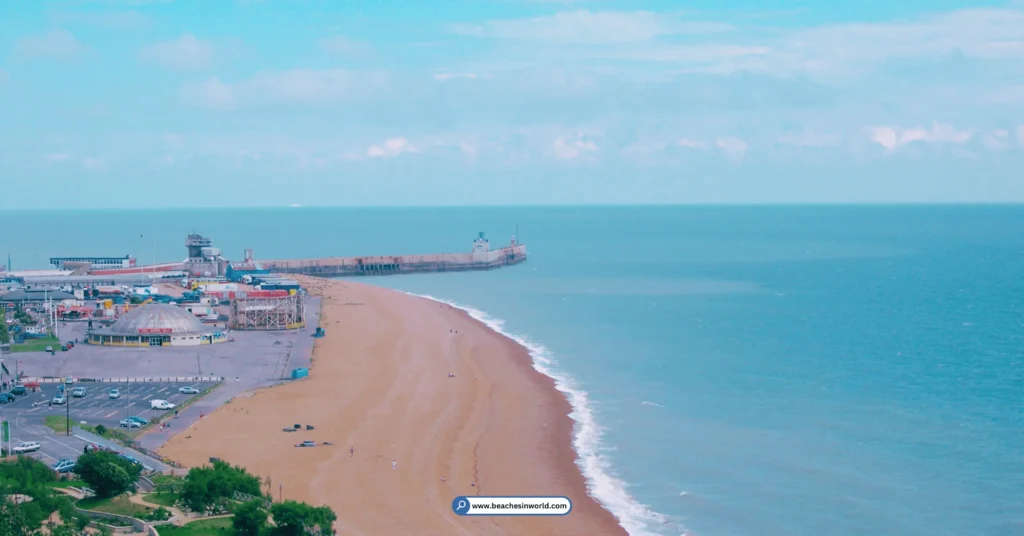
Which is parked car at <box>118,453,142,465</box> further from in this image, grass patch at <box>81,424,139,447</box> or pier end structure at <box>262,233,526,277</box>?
pier end structure at <box>262,233,526,277</box>

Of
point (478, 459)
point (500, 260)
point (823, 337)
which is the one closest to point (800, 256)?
point (500, 260)

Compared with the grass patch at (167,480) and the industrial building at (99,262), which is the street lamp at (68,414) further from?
the industrial building at (99,262)

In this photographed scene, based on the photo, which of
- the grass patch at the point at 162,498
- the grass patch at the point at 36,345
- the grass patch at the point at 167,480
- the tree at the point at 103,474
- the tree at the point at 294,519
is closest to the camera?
the tree at the point at 294,519

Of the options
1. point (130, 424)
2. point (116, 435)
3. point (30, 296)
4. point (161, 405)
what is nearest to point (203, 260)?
point (30, 296)

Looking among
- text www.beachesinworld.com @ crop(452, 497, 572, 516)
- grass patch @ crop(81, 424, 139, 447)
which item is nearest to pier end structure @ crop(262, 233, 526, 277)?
grass patch @ crop(81, 424, 139, 447)

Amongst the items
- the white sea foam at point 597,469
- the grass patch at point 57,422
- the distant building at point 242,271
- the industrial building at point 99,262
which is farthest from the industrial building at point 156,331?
the industrial building at point 99,262

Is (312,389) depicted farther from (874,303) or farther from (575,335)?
(874,303)
